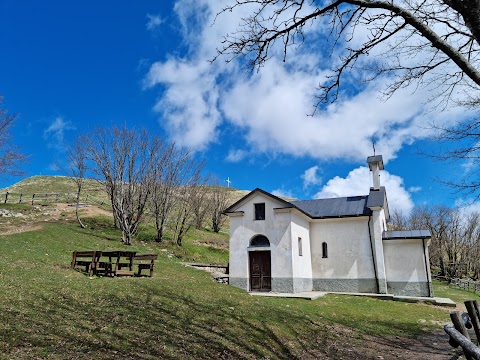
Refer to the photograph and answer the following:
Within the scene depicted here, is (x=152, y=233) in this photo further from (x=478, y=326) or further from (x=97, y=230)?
(x=478, y=326)

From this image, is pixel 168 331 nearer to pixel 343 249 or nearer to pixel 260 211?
pixel 260 211

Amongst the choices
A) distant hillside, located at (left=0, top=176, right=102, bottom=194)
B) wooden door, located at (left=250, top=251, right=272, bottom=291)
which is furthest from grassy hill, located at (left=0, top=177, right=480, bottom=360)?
distant hillside, located at (left=0, top=176, right=102, bottom=194)

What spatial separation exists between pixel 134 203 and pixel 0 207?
14085 mm

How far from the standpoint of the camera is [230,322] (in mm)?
9898

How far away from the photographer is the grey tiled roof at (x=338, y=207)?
23.6 metres

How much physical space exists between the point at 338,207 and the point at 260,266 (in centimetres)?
757

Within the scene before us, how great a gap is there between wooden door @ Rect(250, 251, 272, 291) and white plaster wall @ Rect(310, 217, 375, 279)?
440 cm

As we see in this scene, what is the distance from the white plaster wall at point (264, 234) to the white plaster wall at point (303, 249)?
0.50 metres

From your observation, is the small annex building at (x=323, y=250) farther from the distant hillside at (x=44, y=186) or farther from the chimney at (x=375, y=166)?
the distant hillside at (x=44, y=186)

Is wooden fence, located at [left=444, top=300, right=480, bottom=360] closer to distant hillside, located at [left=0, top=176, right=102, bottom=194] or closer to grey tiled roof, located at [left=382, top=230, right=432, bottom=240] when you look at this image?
grey tiled roof, located at [left=382, top=230, right=432, bottom=240]

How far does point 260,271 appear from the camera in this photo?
21.3 metres

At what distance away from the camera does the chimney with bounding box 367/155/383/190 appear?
2583cm

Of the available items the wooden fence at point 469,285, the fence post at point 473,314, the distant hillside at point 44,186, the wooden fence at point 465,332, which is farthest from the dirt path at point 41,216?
the wooden fence at point 469,285

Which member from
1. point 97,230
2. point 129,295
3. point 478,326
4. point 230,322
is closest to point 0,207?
point 97,230
